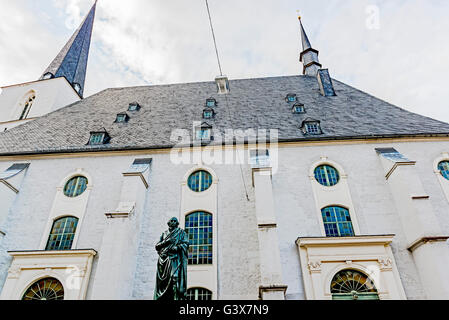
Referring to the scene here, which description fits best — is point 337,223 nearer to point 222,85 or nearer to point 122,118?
point 222,85

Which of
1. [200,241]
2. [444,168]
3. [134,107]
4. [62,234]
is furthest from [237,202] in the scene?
[134,107]

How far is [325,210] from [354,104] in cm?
851

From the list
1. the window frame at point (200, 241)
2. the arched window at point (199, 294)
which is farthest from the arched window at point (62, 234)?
the arched window at point (199, 294)

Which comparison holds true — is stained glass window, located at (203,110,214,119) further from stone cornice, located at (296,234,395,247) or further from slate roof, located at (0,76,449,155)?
stone cornice, located at (296,234,395,247)

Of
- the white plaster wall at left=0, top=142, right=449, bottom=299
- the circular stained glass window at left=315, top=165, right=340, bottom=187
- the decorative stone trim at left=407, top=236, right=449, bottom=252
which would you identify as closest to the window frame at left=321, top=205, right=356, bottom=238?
the white plaster wall at left=0, top=142, right=449, bottom=299

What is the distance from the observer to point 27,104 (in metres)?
24.3

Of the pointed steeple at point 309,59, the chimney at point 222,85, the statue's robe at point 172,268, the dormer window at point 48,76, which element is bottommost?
the statue's robe at point 172,268

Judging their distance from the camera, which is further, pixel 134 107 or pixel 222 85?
pixel 222 85

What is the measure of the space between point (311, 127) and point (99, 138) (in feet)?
36.5

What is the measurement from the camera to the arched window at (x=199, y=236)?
1274 cm

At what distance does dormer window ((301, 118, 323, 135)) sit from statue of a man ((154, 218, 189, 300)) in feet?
34.0

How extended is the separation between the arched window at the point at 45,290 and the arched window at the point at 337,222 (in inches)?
424

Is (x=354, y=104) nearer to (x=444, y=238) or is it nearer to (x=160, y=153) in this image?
(x=444, y=238)

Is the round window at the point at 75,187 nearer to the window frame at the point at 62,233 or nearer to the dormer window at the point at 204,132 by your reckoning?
the window frame at the point at 62,233
